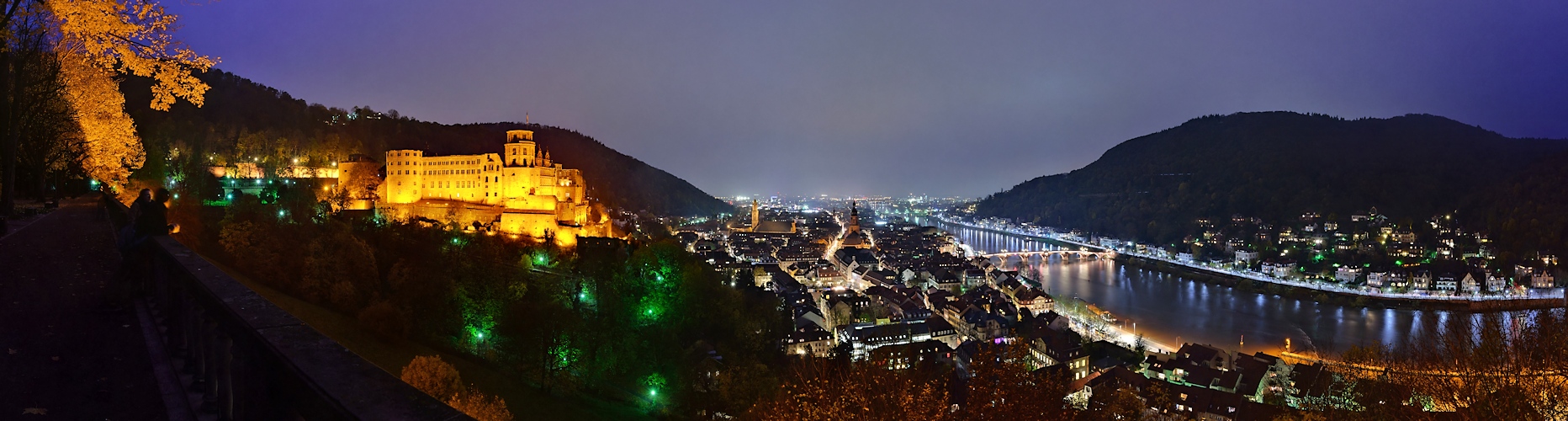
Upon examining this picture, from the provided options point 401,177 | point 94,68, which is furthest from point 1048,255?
point 94,68

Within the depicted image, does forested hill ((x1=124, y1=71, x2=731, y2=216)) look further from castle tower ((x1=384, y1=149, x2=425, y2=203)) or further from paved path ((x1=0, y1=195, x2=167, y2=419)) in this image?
paved path ((x1=0, y1=195, x2=167, y2=419))

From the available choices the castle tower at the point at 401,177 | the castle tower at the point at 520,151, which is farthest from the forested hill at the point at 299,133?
the castle tower at the point at 520,151

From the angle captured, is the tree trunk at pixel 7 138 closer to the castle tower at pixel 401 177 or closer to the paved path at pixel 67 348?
the paved path at pixel 67 348

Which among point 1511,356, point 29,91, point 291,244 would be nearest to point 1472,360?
point 1511,356

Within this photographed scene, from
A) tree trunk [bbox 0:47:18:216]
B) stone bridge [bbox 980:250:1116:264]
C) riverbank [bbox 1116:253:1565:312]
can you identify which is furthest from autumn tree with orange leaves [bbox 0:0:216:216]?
stone bridge [bbox 980:250:1116:264]

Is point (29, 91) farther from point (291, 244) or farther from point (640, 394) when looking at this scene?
point (640, 394)

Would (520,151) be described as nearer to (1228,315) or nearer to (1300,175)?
(1228,315)

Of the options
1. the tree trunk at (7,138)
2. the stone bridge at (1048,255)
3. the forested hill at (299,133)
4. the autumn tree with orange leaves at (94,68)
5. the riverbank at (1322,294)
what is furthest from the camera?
the stone bridge at (1048,255)
